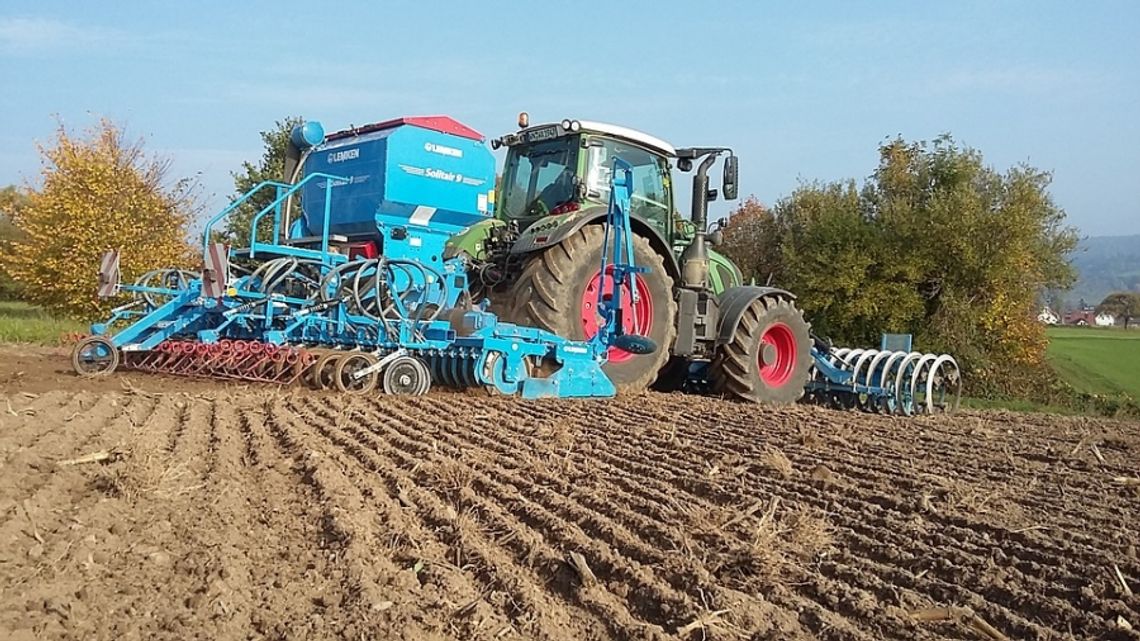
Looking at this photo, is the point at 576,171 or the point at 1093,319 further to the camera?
the point at 1093,319

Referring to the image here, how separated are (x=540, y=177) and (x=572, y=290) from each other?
155cm

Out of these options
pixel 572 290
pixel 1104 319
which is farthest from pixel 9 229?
pixel 1104 319

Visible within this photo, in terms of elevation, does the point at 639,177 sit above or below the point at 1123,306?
below

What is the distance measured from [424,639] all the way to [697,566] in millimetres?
898

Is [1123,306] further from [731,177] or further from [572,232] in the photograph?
[572,232]

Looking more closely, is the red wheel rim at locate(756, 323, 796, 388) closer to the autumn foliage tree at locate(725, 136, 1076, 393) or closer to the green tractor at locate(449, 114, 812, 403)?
the green tractor at locate(449, 114, 812, 403)

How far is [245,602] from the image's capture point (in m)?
2.60

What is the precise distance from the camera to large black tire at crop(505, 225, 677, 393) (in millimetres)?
7379

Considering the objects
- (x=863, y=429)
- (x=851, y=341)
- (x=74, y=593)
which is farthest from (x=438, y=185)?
(x=851, y=341)

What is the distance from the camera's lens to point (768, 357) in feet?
28.9

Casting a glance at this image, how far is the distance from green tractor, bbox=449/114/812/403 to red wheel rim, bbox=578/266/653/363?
0.04 feet

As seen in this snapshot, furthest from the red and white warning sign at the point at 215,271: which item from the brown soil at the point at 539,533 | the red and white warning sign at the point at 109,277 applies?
the brown soil at the point at 539,533

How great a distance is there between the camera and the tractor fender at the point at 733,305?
8203 millimetres

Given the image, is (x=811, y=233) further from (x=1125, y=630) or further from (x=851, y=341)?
(x=1125, y=630)
